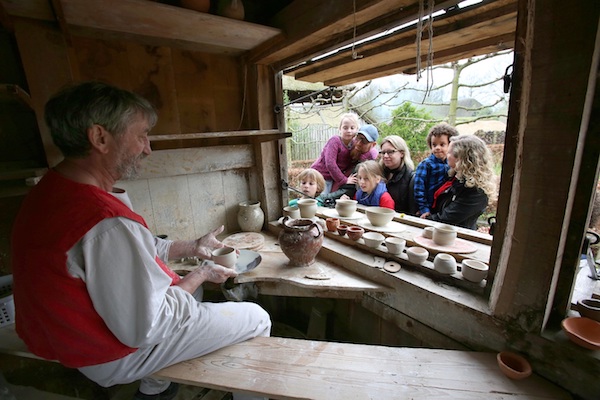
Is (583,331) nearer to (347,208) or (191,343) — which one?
(347,208)

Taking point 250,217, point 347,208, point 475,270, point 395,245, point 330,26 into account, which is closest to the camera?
point 475,270

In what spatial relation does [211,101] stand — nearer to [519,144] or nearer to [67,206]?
[67,206]

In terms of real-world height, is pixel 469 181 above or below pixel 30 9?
below

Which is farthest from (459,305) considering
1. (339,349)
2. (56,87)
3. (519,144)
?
(56,87)

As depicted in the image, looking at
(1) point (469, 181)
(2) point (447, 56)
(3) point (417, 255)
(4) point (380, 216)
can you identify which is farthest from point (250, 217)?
(2) point (447, 56)

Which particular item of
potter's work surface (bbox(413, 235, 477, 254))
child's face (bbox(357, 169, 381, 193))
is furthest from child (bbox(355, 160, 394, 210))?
potter's work surface (bbox(413, 235, 477, 254))

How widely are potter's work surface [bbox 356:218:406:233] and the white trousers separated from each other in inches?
36.7

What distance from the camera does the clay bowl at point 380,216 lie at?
1.82 meters

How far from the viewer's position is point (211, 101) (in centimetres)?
207

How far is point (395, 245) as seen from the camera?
1.54m

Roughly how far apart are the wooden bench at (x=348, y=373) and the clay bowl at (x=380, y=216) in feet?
2.76

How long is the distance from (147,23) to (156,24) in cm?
4

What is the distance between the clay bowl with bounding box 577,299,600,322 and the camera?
96 cm

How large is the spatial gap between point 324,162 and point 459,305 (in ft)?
8.55
